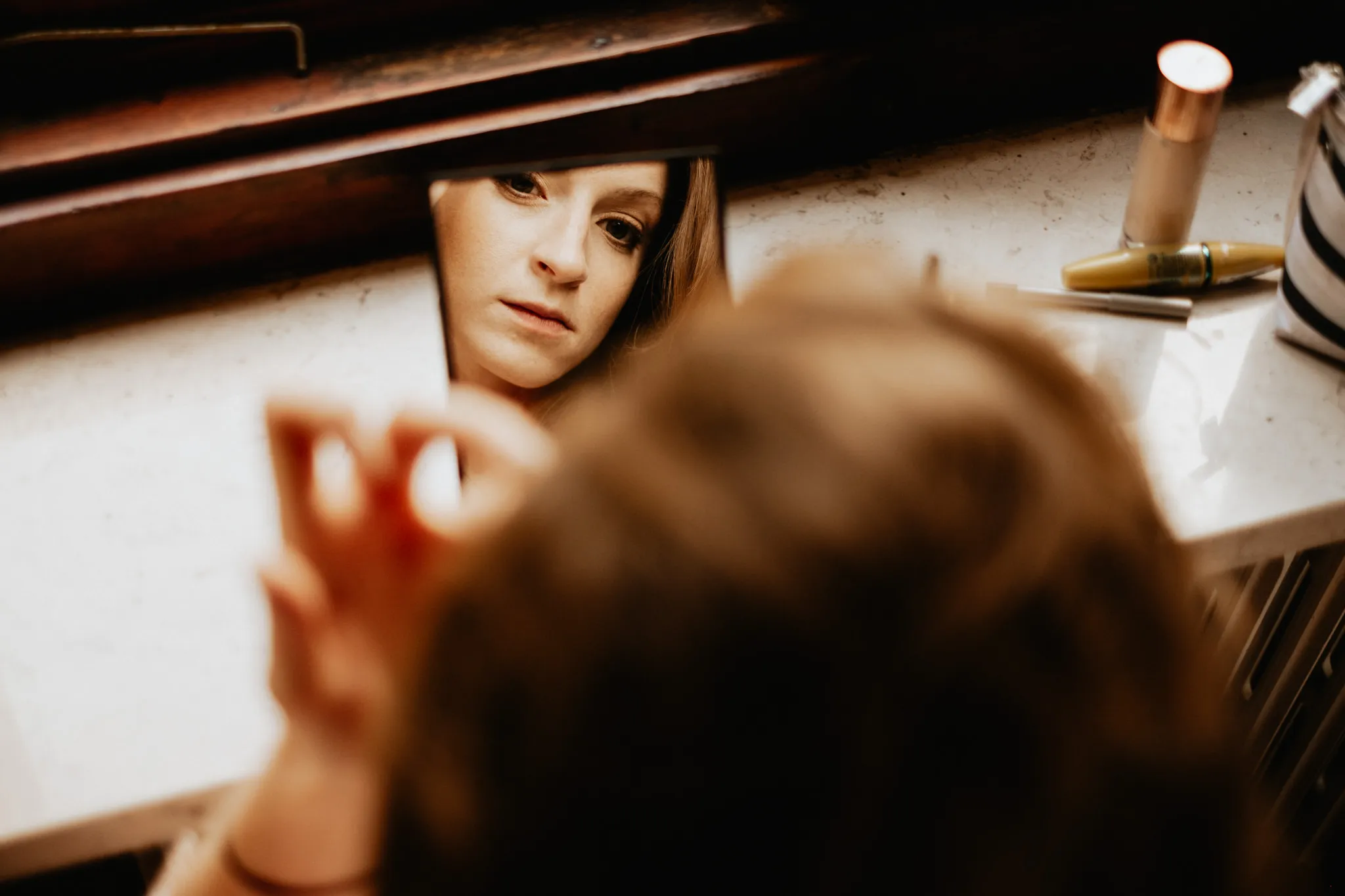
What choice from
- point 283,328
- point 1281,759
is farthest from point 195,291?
point 1281,759

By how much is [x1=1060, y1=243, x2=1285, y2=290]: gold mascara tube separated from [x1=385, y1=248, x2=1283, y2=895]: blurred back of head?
0.54 meters

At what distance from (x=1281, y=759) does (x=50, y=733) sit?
3.35ft

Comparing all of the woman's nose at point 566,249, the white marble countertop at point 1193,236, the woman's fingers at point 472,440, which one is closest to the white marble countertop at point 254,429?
the white marble countertop at point 1193,236

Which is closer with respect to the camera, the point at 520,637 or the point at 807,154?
the point at 520,637

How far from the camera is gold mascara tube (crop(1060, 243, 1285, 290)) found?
776 mm

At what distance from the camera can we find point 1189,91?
723mm

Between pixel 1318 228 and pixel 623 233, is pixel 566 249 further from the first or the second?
pixel 1318 228

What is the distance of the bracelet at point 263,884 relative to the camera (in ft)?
1.43

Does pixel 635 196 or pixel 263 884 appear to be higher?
pixel 635 196

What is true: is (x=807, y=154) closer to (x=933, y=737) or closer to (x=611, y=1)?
(x=611, y=1)

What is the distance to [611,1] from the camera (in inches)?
33.7

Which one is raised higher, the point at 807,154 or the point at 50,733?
the point at 807,154

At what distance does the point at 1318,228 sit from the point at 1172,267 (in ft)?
0.29

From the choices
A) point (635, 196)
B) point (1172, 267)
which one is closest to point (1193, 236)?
point (1172, 267)
